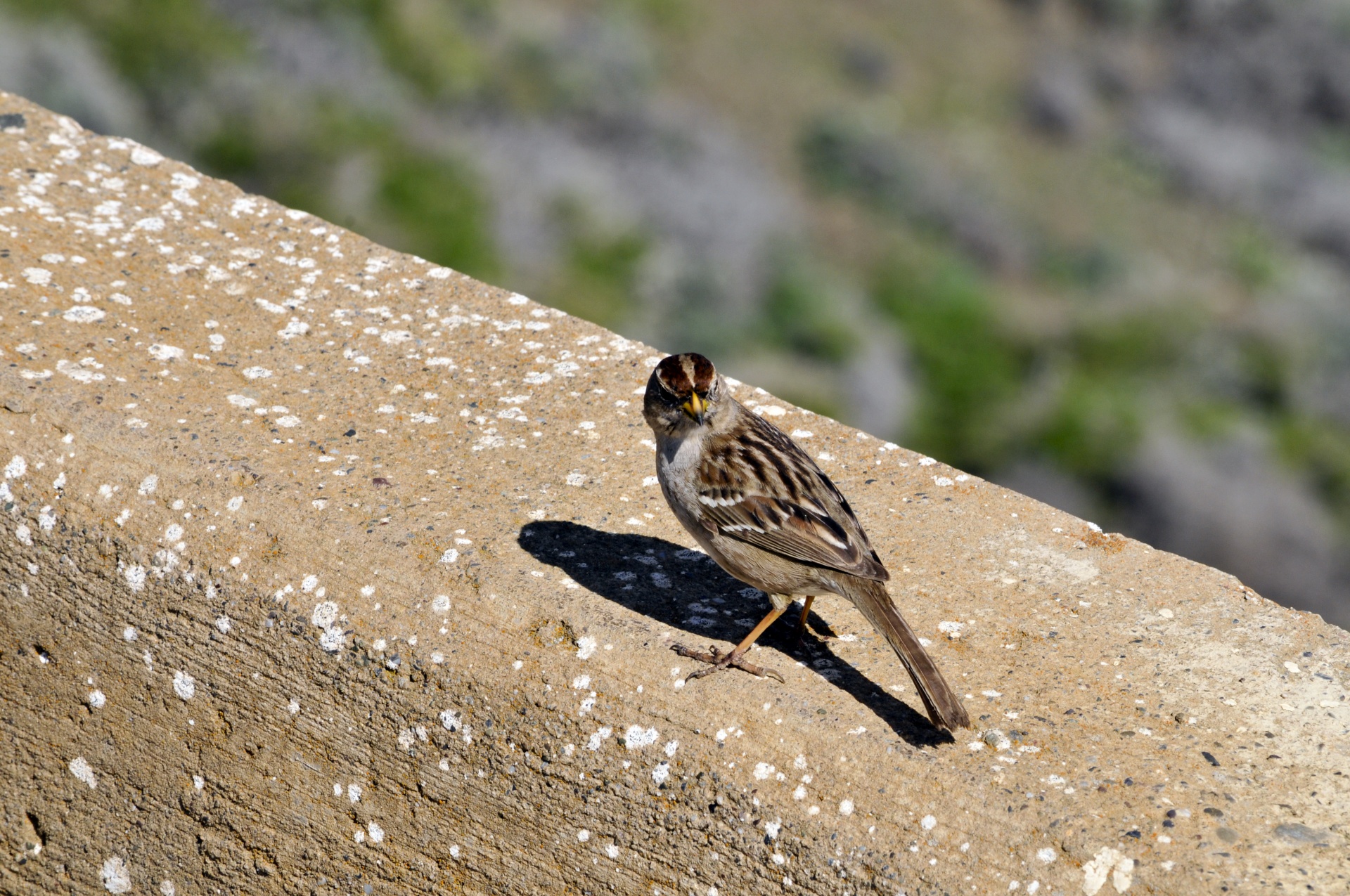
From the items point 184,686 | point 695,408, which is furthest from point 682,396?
point 184,686

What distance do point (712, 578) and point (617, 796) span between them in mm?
927

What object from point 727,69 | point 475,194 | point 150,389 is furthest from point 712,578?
point 727,69

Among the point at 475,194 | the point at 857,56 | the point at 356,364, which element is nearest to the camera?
the point at 356,364

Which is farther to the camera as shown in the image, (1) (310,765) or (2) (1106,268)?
(2) (1106,268)

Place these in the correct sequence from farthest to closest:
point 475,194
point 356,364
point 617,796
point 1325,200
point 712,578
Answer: point 1325,200, point 475,194, point 356,364, point 712,578, point 617,796

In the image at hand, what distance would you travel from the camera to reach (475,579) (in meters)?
3.39

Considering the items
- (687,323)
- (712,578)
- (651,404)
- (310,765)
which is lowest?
(687,323)

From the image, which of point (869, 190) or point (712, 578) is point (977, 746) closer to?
point (712, 578)

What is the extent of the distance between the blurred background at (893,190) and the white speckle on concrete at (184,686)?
11.6 metres

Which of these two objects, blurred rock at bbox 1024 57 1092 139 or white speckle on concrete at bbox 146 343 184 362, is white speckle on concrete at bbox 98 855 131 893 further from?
blurred rock at bbox 1024 57 1092 139

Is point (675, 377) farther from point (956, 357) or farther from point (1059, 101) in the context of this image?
Answer: point (1059, 101)

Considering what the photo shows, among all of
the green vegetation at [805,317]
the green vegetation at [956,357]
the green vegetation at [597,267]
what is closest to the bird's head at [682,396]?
the green vegetation at [597,267]

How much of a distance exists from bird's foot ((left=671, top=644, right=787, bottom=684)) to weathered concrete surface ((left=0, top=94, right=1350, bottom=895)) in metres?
0.05

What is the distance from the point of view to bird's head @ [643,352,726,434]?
372 centimetres
